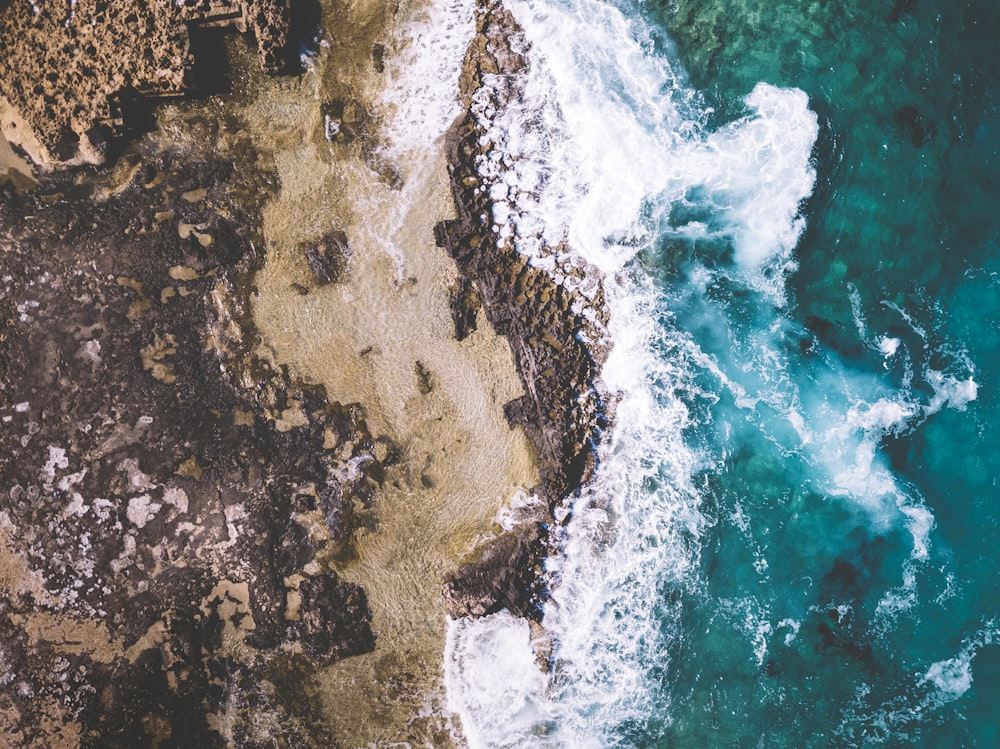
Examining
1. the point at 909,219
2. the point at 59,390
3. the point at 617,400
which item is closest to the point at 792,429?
the point at 617,400

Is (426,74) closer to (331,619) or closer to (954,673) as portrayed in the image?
(331,619)

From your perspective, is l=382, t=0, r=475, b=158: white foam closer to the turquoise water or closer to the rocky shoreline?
the rocky shoreline

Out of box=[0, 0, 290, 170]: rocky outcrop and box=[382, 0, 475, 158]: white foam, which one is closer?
box=[0, 0, 290, 170]: rocky outcrop

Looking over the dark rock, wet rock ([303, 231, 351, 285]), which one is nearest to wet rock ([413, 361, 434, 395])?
wet rock ([303, 231, 351, 285])

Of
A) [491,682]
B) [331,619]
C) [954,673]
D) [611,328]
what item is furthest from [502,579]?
[954,673]

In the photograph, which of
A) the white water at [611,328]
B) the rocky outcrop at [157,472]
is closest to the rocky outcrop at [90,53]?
the rocky outcrop at [157,472]

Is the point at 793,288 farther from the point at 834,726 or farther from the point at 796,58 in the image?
the point at 834,726

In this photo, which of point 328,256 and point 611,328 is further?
point 611,328
